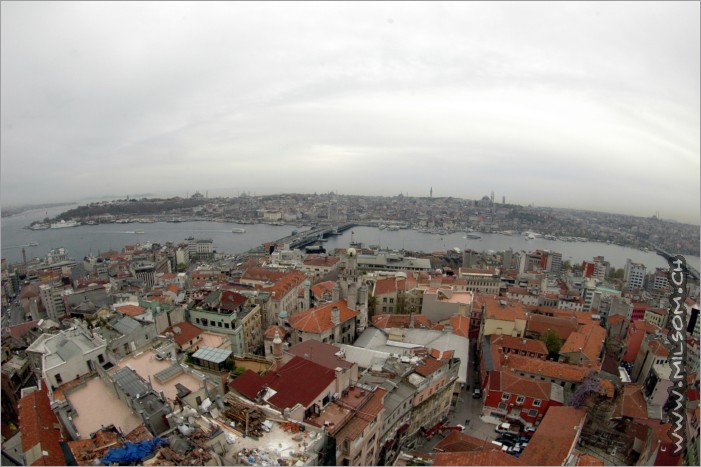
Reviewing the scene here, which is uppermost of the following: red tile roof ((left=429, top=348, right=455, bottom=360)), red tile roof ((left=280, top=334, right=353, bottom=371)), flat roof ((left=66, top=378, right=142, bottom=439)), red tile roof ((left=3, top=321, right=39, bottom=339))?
flat roof ((left=66, top=378, right=142, bottom=439))

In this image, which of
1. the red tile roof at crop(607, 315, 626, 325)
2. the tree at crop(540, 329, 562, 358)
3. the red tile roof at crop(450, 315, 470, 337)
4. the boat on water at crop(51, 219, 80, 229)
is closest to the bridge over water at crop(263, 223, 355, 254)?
the red tile roof at crop(450, 315, 470, 337)

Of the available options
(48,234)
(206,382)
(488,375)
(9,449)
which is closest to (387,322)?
(488,375)

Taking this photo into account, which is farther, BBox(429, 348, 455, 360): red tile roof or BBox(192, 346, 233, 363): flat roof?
BBox(429, 348, 455, 360): red tile roof

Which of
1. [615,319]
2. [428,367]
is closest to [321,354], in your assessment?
[428,367]

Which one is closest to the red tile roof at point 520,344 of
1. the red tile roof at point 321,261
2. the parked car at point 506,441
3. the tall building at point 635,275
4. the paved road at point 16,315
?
the parked car at point 506,441

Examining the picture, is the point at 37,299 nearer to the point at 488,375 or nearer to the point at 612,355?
the point at 488,375

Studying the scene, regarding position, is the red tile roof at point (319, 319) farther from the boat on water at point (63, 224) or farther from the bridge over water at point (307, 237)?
the boat on water at point (63, 224)

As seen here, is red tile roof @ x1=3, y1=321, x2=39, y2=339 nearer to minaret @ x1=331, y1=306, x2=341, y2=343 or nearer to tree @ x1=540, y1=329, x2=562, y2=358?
minaret @ x1=331, y1=306, x2=341, y2=343

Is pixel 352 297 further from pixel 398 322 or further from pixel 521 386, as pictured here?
pixel 521 386
